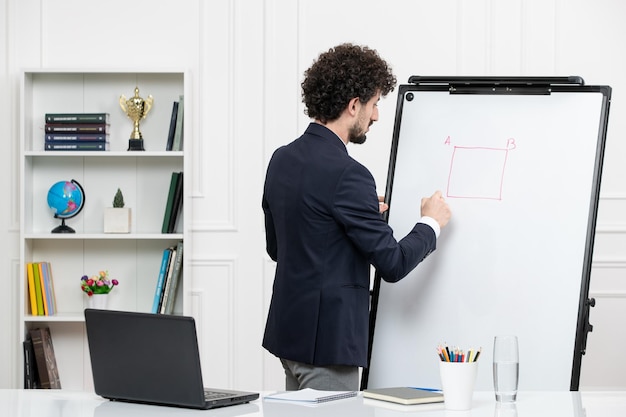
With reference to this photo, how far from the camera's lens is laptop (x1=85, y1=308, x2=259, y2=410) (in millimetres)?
1734

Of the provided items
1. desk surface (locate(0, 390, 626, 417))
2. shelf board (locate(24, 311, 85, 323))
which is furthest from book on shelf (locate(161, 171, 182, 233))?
desk surface (locate(0, 390, 626, 417))

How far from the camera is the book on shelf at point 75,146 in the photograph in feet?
13.2

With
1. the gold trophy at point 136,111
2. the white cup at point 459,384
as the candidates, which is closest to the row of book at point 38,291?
the gold trophy at point 136,111

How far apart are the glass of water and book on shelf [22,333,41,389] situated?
2802mm

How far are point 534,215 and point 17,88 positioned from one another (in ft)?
9.02

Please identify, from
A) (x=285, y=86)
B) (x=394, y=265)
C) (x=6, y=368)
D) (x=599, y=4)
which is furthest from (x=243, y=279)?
(x=599, y=4)

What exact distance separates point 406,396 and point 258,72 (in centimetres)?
263

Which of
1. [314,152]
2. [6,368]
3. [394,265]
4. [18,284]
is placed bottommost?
[6,368]

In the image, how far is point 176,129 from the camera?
4086mm

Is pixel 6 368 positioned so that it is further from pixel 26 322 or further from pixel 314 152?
pixel 314 152

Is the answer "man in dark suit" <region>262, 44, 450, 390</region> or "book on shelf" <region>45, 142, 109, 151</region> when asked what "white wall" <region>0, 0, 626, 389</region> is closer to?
"book on shelf" <region>45, 142, 109, 151</region>

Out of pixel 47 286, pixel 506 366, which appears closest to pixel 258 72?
pixel 47 286

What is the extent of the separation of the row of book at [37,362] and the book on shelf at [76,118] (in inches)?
40.3

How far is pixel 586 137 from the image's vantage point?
104 inches
